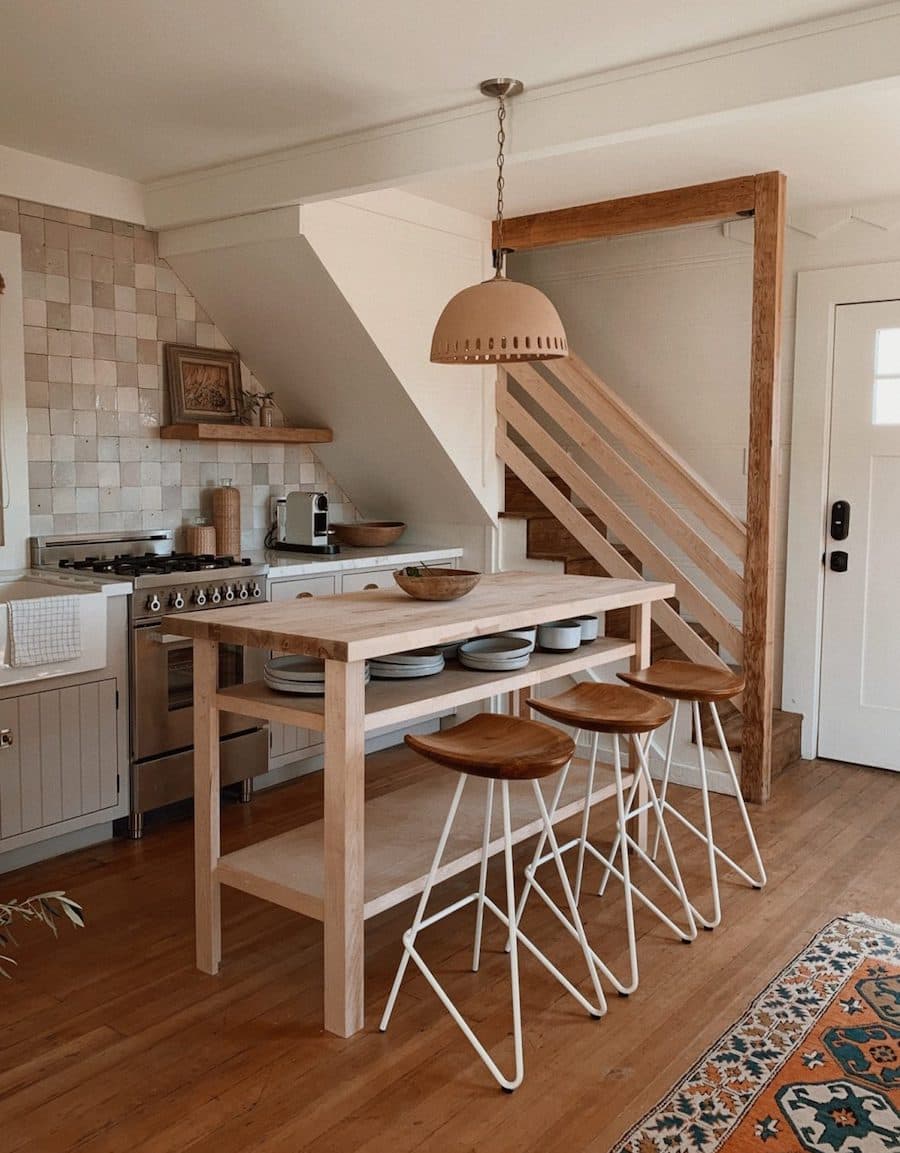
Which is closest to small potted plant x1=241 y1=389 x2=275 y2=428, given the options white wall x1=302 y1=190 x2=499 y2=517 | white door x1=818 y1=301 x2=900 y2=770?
white wall x1=302 y1=190 x2=499 y2=517

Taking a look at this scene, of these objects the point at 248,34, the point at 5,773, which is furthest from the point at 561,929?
the point at 248,34

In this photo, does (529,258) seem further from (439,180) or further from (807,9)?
(807,9)

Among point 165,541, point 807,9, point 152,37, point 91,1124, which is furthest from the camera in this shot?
point 165,541

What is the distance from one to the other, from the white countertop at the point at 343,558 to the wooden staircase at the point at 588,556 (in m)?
0.42

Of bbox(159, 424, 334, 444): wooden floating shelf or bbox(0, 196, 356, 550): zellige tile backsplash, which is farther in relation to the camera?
bbox(159, 424, 334, 444): wooden floating shelf

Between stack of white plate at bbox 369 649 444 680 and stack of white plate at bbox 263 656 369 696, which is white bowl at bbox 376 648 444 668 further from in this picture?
stack of white plate at bbox 263 656 369 696

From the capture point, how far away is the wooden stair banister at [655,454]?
4.45 meters

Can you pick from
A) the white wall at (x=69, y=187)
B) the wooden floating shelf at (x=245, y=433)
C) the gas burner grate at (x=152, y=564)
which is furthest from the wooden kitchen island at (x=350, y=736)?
the white wall at (x=69, y=187)

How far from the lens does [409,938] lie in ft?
8.27

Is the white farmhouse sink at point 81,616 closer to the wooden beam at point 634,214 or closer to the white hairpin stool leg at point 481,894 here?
the white hairpin stool leg at point 481,894

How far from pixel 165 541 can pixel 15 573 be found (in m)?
0.74

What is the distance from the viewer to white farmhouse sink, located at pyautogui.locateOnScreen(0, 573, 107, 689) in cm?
334

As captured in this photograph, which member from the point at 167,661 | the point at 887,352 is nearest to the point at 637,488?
the point at 887,352

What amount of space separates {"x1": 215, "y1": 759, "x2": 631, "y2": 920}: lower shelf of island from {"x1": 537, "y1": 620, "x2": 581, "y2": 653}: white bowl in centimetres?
49
